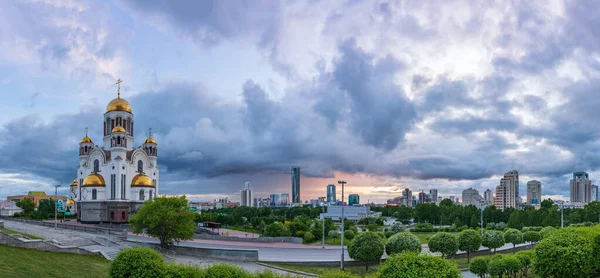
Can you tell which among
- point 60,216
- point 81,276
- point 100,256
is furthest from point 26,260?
point 60,216

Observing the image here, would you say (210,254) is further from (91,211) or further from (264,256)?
(91,211)

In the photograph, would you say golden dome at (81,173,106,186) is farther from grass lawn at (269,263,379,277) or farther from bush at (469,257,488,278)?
bush at (469,257,488,278)

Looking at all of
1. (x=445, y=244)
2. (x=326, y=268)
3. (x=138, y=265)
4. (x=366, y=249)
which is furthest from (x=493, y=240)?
(x=138, y=265)

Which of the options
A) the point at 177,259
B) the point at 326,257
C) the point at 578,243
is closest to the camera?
the point at 578,243

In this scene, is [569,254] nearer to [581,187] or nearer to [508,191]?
[508,191]

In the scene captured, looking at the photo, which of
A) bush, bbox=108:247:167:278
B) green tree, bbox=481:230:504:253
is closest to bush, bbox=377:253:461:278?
bush, bbox=108:247:167:278

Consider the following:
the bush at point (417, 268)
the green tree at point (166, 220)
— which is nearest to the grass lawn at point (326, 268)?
the green tree at point (166, 220)

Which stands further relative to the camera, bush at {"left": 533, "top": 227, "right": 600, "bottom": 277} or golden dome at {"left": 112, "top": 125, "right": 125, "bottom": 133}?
golden dome at {"left": 112, "top": 125, "right": 125, "bottom": 133}
